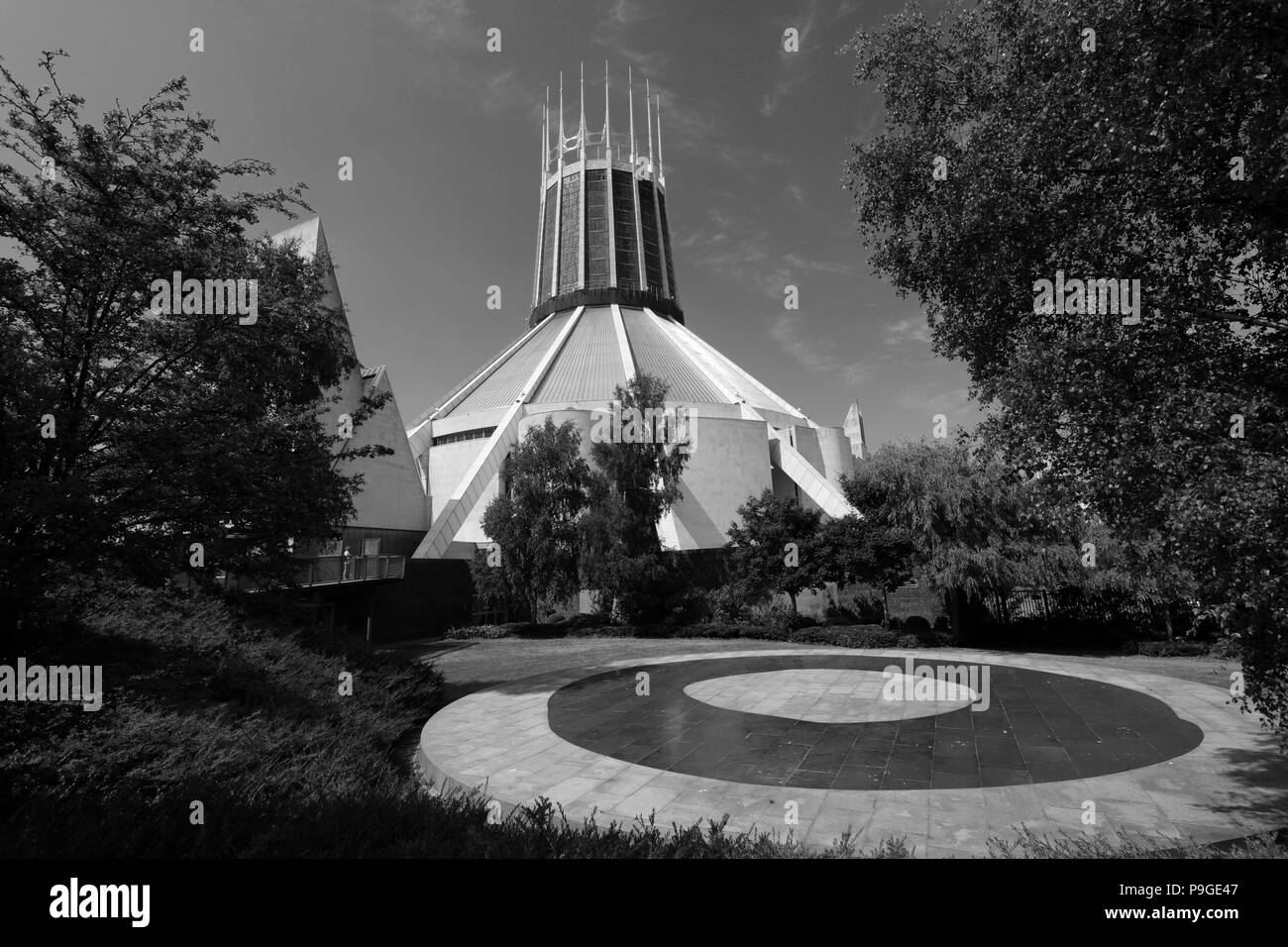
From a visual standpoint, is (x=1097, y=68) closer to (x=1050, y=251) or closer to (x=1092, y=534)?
(x=1050, y=251)

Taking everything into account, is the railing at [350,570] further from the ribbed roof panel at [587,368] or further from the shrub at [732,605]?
the ribbed roof panel at [587,368]

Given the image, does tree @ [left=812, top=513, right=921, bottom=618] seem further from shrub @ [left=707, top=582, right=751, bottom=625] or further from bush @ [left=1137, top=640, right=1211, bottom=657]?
bush @ [left=1137, top=640, right=1211, bottom=657]

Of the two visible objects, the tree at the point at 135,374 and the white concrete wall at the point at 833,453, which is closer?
the tree at the point at 135,374

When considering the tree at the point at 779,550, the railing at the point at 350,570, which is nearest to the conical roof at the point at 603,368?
the tree at the point at 779,550

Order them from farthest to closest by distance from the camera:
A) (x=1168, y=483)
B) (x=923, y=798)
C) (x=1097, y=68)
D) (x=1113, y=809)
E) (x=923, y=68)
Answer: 1. (x=923, y=68)
2. (x=923, y=798)
3. (x=1113, y=809)
4. (x=1097, y=68)
5. (x=1168, y=483)

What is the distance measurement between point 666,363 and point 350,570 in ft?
109

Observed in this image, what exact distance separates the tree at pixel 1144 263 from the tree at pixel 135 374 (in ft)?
31.2

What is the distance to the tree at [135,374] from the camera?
273 inches

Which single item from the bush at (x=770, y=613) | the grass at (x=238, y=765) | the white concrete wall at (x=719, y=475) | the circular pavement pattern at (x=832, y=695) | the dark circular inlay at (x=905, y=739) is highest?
the white concrete wall at (x=719, y=475)

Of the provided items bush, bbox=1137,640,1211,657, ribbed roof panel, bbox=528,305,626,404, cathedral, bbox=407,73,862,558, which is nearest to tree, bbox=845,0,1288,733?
bush, bbox=1137,640,1211,657

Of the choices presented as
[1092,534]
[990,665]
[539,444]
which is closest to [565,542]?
[539,444]

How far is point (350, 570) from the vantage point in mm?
19234

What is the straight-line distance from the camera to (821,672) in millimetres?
13703
